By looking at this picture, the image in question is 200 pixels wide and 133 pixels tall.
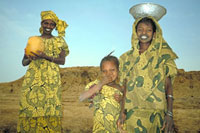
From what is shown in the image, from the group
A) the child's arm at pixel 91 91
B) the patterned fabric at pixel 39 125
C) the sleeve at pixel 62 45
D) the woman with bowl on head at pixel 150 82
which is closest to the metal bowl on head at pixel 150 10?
the woman with bowl on head at pixel 150 82

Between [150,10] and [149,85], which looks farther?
[150,10]

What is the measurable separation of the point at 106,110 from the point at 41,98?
1225 millimetres

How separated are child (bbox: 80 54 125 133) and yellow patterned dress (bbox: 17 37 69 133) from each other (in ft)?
2.79

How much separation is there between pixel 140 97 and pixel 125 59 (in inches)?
23.7

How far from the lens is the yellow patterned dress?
10.8ft

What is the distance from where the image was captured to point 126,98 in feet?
7.88

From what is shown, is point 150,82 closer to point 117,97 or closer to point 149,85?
point 149,85

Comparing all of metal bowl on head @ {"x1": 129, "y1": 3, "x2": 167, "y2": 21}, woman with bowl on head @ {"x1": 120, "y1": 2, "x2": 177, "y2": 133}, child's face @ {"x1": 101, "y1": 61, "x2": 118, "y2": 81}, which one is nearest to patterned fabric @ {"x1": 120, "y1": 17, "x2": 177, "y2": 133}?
woman with bowl on head @ {"x1": 120, "y1": 2, "x2": 177, "y2": 133}

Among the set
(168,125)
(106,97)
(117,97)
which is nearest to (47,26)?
(106,97)

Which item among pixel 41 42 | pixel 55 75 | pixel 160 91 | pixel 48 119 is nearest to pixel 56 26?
pixel 41 42

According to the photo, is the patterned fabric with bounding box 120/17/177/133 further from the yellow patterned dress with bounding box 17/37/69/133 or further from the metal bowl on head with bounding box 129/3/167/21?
the yellow patterned dress with bounding box 17/37/69/133

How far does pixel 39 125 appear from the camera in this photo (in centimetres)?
332

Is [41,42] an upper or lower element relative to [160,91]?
upper

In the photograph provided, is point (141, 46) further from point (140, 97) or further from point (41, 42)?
point (41, 42)
